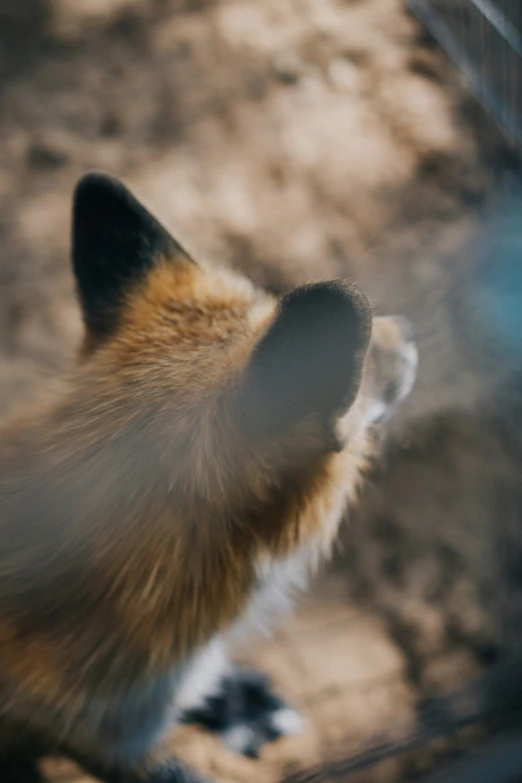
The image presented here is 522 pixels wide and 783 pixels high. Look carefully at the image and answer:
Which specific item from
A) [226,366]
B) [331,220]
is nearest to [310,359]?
[226,366]

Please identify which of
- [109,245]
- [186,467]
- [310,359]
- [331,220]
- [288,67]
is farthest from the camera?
[288,67]

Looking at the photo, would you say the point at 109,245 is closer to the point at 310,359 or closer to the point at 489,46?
the point at 310,359

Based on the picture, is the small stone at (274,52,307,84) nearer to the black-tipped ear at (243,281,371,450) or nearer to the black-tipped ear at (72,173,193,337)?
the black-tipped ear at (72,173,193,337)

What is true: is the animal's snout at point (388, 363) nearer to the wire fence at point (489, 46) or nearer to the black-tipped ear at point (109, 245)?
the black-tipped ear at point (109, 245)

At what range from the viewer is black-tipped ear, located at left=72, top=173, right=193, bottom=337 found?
158cm

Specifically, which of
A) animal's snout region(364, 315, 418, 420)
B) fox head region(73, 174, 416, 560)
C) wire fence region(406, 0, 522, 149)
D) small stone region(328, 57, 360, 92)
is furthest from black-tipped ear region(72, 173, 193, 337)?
small stone region(328, 57, 360, 92)

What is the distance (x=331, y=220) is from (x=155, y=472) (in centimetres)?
201

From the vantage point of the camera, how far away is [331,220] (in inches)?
121

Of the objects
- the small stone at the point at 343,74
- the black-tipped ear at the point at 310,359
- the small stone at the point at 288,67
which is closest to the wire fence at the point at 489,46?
the small stone at the point at 343,74

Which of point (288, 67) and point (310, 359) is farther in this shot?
point (288, 67)

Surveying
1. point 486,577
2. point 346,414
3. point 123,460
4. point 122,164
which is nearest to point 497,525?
point 486,577

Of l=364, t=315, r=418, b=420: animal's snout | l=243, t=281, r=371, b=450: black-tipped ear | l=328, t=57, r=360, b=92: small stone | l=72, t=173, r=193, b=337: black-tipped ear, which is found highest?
l=328, t=57, r=360, b=92: small stone

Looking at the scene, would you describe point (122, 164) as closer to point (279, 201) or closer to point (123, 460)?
point (279, 201)

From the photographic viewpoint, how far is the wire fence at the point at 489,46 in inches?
120
